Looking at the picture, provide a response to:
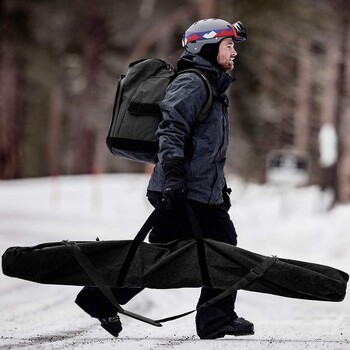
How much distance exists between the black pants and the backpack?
361mm

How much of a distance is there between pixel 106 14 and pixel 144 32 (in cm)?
156

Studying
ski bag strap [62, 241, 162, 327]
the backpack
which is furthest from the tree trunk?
ski bag strap [62, 241, 162, 327]

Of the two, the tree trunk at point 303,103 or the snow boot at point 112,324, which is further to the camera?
the tree trunk at point 303,103

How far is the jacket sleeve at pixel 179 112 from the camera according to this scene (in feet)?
17.0

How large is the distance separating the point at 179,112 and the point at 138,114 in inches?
9.9

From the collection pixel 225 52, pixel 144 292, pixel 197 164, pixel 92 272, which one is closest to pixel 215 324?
pixel 92 272

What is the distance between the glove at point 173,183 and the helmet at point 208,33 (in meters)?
0.72

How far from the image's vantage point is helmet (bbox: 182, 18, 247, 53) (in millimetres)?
5469

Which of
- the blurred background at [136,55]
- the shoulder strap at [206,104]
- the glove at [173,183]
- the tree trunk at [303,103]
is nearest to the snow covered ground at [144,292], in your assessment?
the glove at [173,183]

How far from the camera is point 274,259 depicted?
17.7 feet

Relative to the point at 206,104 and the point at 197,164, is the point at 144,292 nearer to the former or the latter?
the point at 197,164

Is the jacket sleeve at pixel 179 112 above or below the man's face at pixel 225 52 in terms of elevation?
below

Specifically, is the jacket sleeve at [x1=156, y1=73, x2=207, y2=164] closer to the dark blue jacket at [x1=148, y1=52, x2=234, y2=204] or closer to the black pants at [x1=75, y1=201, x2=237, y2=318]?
the dark blue jacket at [x1=148, y1=52, x2=234, y2=204]

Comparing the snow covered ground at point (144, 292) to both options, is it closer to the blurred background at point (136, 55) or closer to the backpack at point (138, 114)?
the backpack at point (138, 114)
